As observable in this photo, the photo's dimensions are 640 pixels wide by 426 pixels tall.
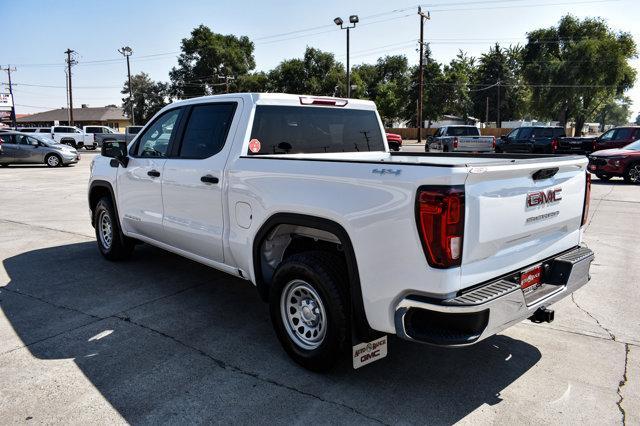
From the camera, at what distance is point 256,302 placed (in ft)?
16.5

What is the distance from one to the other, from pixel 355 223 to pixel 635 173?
15.6 metres

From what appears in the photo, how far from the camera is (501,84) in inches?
2945

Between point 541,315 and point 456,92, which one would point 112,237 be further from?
point 456,92

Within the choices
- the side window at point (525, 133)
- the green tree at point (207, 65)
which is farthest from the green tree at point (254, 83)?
the side window at point (525, 133)

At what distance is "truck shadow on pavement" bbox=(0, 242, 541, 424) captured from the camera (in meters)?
3.10

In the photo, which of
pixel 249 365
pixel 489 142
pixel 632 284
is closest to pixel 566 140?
pixel 489 142

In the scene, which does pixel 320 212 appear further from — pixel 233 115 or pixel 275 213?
pixel 233 115

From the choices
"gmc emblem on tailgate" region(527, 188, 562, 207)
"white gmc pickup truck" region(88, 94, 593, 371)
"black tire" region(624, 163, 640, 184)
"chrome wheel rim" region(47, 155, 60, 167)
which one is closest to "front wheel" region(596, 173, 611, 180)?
"black tire" region(624, 163, 640, 184)

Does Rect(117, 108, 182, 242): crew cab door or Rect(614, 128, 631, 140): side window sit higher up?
Rect(614, 128, 631, 140): side window

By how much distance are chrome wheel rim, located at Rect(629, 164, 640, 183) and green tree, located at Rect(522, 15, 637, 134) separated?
33398 millimetres

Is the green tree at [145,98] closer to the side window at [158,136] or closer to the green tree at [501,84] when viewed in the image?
the green tree at [501,84]

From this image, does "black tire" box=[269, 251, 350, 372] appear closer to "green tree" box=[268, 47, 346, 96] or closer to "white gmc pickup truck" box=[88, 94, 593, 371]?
"white gmc pickup truck" box=[88, 94, 593, 371]

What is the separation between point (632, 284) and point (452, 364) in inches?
122

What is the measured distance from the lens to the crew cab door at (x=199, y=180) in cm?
421
